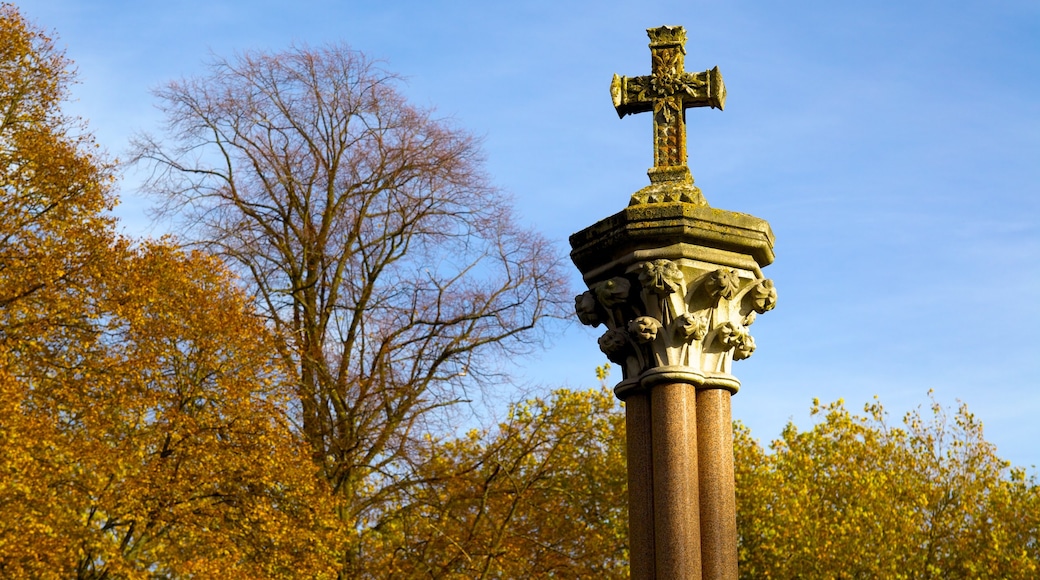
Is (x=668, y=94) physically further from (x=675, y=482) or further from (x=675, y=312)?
(x=675, y=482)

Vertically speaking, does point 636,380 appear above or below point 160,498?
below

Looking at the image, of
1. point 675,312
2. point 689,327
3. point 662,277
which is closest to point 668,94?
point 662,277

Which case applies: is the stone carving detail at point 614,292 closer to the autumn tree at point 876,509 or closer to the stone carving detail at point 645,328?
the stone carving detail at point 645,328

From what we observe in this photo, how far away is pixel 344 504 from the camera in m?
23.4

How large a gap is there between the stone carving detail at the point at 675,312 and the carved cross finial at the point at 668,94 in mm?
851

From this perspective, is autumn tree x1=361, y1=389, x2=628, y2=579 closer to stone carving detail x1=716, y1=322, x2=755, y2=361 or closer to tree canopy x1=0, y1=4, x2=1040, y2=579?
tree canopy x1=0, y1=4, x2=1040, y2=579

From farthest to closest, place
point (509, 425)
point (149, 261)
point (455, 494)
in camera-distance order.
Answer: point (509, 425) → point (455, 494) → point (149, 261)

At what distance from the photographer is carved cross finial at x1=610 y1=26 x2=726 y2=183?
32.0ft

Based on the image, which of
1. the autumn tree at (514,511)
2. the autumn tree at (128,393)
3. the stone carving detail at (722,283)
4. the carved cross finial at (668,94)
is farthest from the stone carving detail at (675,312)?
the autumn tree at (514,511)

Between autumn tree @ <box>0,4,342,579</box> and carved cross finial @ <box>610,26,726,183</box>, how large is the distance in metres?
11.1

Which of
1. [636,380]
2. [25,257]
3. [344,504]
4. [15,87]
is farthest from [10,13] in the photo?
[636,380]

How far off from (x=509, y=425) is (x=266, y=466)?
677 cm

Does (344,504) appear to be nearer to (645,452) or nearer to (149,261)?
(149,261)

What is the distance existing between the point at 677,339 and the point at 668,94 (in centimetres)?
180
